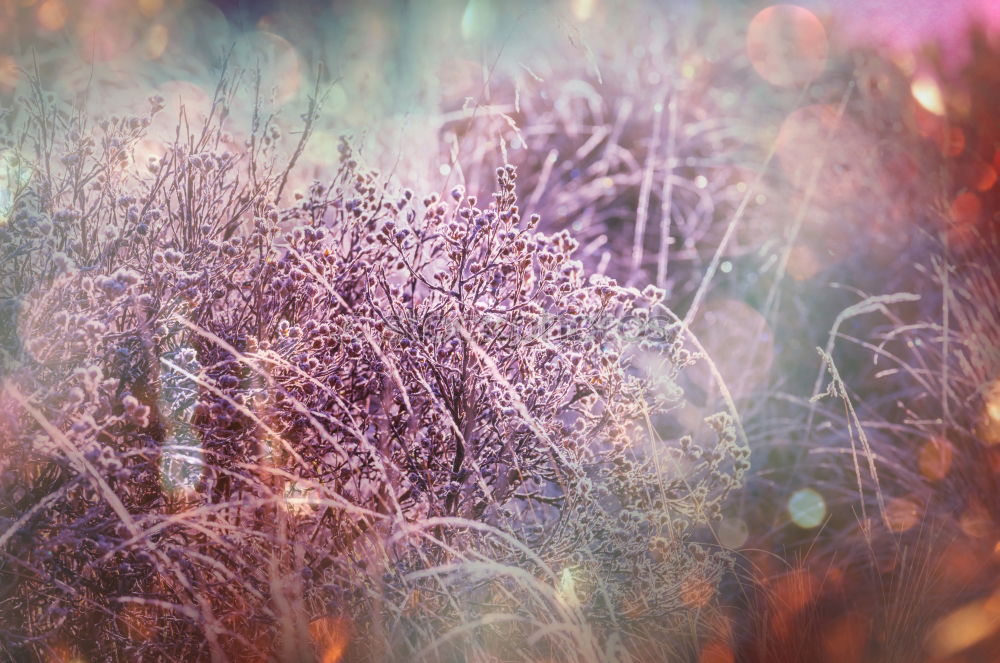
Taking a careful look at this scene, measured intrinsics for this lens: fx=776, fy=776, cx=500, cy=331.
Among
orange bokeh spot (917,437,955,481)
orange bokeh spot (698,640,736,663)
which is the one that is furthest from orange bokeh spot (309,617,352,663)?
orange bokeh spot (917,437,955,481)

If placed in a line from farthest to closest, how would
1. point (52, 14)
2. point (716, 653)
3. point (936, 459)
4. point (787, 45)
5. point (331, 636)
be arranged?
point (787, 45) → point (936, 459) → point (52, 14) → point (716, 653) → point (331, 636)

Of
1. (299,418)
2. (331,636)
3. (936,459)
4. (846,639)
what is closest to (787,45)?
(936,459)

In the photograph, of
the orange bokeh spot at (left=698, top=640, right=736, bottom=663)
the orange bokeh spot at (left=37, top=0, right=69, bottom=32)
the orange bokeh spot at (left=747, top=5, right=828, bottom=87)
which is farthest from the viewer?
the orange bokeh spot at (left=747, top=5, right=828, bottom=87)

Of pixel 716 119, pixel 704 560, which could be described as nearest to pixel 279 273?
pixel 704 560

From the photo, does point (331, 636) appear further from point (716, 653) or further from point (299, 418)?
point (716, 653)

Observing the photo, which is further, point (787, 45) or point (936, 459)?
point (787, 45)

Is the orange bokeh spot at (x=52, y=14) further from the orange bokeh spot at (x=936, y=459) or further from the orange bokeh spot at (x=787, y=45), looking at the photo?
the orange bokeh spot at (x=936, y=459)

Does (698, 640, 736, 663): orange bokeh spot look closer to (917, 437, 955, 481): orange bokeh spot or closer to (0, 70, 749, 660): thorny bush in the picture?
(0, 70, 749, 660): thorny bush
